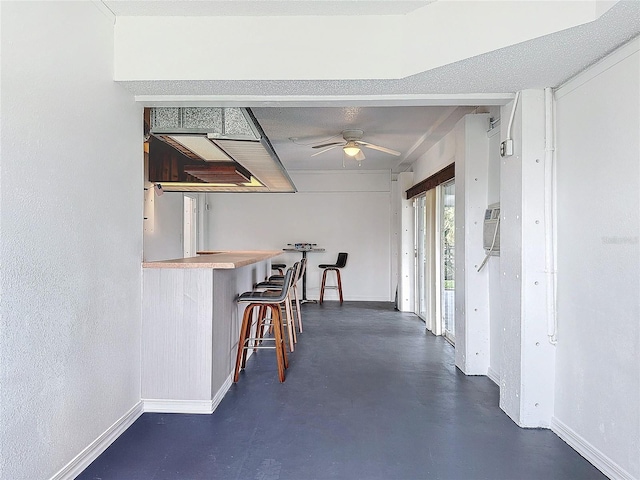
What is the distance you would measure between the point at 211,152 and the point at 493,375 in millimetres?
3151

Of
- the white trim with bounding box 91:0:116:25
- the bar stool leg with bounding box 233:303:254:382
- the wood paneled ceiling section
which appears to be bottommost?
the bar stool leg with bounding box 233:303:254:382

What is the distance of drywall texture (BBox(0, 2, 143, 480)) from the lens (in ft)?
5.52

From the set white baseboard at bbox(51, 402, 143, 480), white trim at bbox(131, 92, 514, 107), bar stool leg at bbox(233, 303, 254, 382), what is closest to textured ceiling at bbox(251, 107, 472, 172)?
white trim at bbox(131, 92, 514, 107)

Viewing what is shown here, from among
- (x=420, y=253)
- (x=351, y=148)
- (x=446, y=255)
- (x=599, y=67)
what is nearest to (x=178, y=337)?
(x=599, y=67)

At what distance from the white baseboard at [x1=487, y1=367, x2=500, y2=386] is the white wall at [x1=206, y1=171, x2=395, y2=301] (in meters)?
4.57

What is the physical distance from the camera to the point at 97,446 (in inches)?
90.4

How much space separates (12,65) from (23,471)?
1638 mm

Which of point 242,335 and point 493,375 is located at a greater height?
point 242,335

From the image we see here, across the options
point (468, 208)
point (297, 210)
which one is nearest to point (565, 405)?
point (468, 208)

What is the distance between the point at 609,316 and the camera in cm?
216

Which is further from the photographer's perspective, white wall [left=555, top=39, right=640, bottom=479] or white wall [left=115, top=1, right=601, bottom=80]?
white wall [left=115, top=1, right=601, bottom=80]

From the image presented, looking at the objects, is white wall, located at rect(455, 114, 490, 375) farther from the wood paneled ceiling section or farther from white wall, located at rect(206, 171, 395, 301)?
white wall, located at rect(206, 171, 395, 301)

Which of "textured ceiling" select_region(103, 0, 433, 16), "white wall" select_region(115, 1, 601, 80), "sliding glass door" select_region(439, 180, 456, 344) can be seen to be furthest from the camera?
"sliding glass door" select_region(439, 180, 456, 344)

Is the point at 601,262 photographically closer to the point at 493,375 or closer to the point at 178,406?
the point at 493,375
